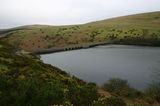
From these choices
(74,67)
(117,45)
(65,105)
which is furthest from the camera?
(117,45)

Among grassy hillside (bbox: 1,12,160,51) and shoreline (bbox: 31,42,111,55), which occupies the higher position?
grassy hillside (bbox: 1,12,160,51)

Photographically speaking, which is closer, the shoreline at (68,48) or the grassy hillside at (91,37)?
the shoreline at (68,48)

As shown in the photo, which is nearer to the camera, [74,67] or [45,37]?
[74,67]

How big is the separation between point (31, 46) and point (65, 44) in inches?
765

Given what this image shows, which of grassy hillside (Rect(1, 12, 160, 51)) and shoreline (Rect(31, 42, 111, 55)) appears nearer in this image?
shoreline (Rect(31, 42, 111, 55))

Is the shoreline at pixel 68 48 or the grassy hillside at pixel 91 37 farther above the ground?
the grassy hillside at pixel 91 37

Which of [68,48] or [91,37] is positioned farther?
[91,37]

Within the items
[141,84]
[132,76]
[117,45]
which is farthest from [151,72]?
[117,45]

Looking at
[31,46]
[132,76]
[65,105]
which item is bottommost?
[31,46]

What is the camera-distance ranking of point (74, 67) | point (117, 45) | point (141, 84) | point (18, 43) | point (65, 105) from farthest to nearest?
point (18, 43) < point (117, 45) < point (74, 67) < point (141, 84) < point (65, 105)

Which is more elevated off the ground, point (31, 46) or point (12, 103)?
point (12, 103)

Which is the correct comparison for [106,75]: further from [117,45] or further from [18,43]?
[18,43]

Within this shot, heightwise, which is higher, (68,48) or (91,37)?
(91,37)

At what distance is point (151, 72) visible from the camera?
75.9 m
